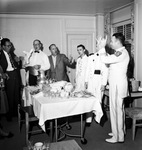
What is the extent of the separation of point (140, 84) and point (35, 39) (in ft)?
9.70

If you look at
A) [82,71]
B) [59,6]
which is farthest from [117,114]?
[59,6]

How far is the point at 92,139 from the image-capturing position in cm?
353

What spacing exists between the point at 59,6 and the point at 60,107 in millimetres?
2742

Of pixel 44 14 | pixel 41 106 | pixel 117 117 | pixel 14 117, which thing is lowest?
pixel 14 117

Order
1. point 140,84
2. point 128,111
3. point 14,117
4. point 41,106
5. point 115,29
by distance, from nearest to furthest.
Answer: point 41,106, point 128,111, point 140,84, point 14,117, point 115,29

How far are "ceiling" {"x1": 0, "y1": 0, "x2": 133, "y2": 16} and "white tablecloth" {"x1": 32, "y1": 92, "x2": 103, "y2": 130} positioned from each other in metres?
2.24

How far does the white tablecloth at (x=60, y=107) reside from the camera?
2969 mm

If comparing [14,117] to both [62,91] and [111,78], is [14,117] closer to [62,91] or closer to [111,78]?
[62,91]

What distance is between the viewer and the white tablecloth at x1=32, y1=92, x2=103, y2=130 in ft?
9.74

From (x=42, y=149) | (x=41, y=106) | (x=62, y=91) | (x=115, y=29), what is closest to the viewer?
(x=42, y=149)

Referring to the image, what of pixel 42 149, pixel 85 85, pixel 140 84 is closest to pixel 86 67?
pixel 85 85

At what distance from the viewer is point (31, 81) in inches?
207

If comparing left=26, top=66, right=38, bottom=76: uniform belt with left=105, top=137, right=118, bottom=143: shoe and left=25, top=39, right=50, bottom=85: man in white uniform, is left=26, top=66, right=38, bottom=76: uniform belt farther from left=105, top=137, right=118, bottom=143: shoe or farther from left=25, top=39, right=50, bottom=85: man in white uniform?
left=105, top=137, right=118, bottom=143: shoe

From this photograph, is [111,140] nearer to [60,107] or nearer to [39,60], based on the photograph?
[60,107]
